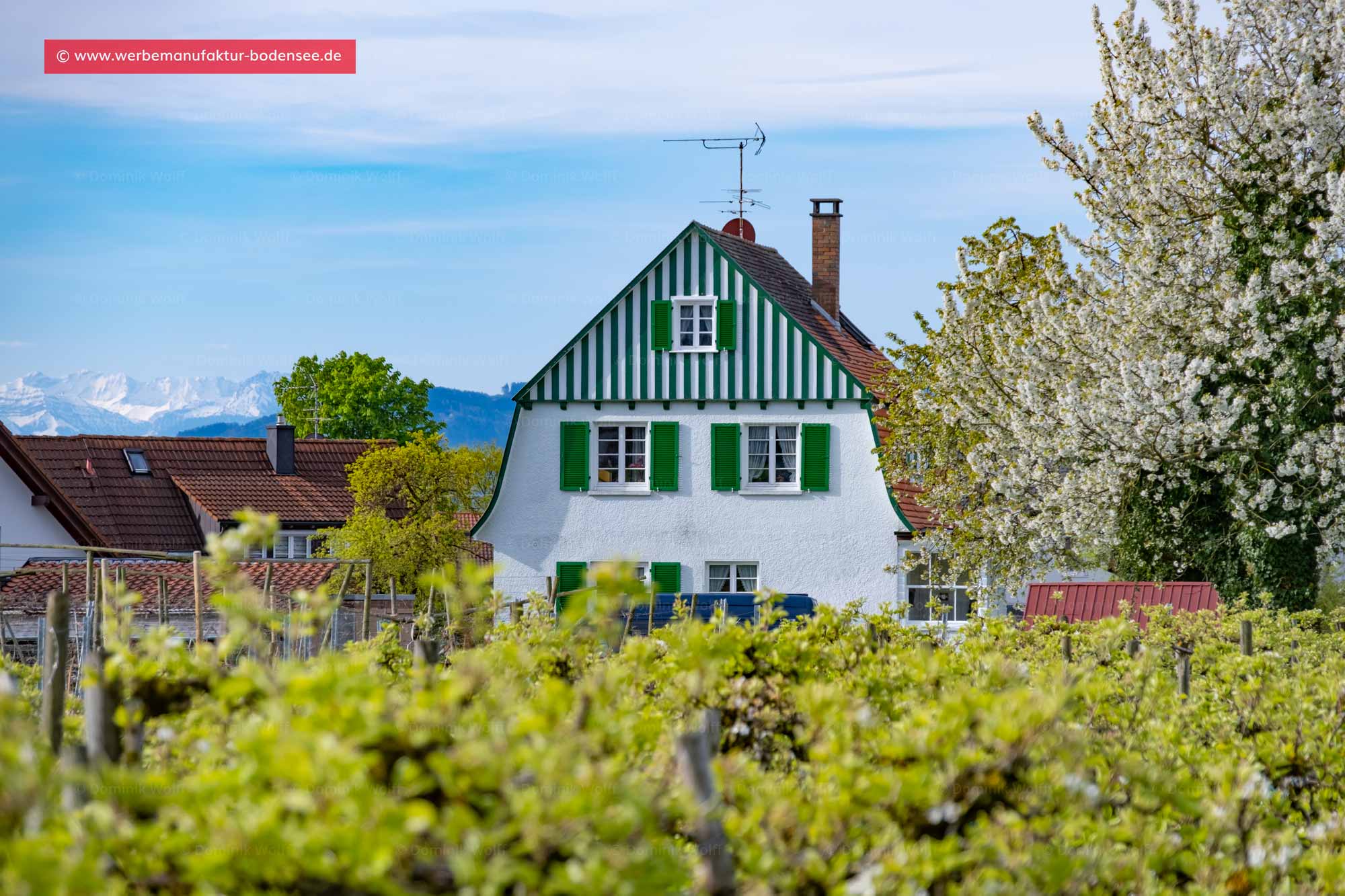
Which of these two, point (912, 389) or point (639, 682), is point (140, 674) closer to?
point (639, 682)

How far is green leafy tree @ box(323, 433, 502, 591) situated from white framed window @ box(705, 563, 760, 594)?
13948mm

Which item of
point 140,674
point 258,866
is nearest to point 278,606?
point 140,674

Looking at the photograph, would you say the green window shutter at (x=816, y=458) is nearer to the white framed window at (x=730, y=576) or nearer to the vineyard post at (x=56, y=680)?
the white framed window at (x=730, y=576)

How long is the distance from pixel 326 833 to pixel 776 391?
26664mm

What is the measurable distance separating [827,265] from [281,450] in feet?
92.7

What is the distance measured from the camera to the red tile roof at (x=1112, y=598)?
1942 centimetres

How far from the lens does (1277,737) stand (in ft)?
21.3

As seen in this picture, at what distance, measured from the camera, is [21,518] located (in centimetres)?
3092

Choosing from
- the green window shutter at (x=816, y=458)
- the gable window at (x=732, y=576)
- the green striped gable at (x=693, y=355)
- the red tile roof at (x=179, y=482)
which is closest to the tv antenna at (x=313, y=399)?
the red tile roof at (x=179, y=482)

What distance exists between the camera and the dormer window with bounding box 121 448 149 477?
5297 centimetres

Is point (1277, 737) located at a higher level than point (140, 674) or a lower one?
lower

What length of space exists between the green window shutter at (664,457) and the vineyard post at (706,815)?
25.5 m

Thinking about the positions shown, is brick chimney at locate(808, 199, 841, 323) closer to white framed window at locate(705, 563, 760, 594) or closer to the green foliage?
white framed window at locate(705, 563, 760, 594)

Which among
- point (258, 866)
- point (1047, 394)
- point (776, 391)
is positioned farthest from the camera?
point (776, 391)
